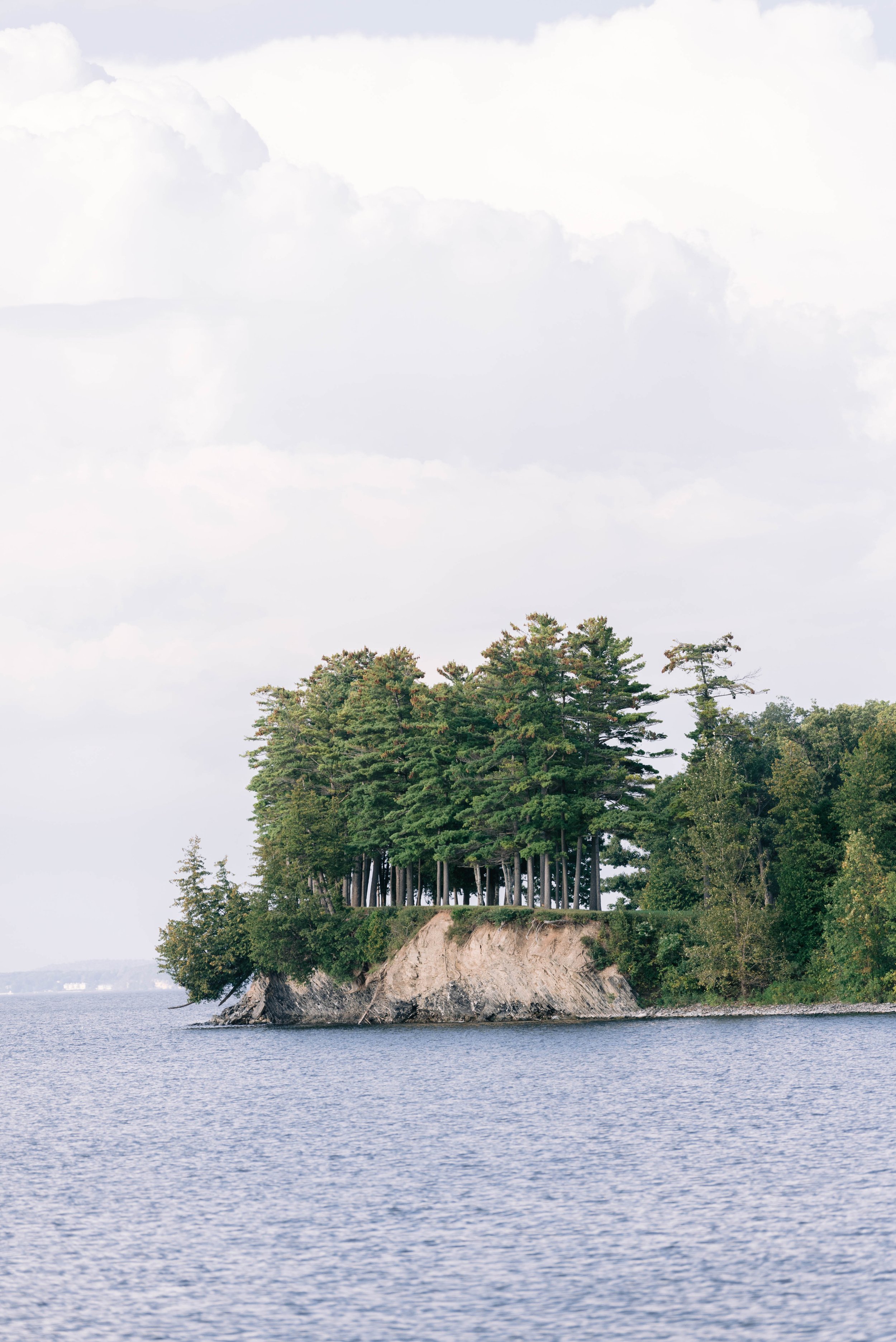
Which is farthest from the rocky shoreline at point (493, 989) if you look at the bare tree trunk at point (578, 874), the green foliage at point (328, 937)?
the bare tree trunk at point (578, 874)

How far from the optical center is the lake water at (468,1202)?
2577 centimetres

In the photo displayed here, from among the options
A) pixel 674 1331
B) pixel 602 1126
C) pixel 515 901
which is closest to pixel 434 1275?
pixel 674 1331

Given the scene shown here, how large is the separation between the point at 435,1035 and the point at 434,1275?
66.5 meters

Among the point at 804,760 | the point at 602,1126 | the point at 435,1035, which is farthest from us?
the point at 804,760

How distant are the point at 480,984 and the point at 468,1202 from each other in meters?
69.0

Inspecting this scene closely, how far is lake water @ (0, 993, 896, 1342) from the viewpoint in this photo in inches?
1014

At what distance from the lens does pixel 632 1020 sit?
97.9 metres

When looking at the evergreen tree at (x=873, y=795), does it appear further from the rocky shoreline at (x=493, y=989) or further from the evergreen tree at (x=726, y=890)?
the rocky shoreline at (x=493, y=989)

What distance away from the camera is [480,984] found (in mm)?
104375

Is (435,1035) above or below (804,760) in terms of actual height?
below

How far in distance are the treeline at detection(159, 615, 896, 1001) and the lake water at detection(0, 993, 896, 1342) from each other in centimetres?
2727

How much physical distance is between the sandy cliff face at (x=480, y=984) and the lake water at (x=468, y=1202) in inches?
1093

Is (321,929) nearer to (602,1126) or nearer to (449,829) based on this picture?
(449,829)

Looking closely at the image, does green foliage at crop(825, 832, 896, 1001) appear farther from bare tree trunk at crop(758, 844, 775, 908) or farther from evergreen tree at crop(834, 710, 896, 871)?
bare tree trunk at crop(758, 844, 775, 908)
